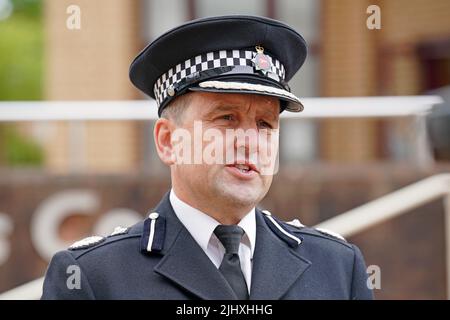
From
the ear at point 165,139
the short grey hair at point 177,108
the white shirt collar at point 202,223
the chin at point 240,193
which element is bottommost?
the white shirt collar at point 202,223

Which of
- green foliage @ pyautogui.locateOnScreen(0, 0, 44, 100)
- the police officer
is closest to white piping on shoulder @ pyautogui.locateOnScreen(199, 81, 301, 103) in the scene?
the police officer

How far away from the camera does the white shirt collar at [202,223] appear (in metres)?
2.54

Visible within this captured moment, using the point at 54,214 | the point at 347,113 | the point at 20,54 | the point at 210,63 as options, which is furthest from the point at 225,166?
the point at 20,54

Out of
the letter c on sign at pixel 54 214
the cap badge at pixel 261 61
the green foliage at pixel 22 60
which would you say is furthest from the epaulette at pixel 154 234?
the green foliage at pixel 22 60

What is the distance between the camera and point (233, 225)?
2.52m

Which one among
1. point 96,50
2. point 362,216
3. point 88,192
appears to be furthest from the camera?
point 96,50

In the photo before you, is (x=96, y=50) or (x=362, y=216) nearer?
(x=362, y=216)

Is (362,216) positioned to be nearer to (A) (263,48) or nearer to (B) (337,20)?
(A) (263,48)

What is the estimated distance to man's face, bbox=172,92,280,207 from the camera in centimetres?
244

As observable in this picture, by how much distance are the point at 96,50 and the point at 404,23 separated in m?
2.34

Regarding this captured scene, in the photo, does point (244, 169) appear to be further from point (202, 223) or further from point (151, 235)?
point (151, 235)

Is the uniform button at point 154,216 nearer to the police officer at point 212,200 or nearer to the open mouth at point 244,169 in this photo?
the police officer at point 212,200

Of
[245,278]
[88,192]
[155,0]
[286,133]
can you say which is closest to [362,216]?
[88,192]

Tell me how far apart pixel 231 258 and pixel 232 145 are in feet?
1.00
